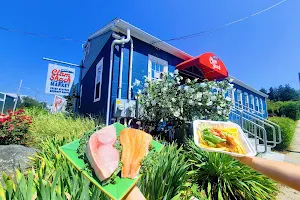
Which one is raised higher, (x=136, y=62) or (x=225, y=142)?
(x=136, y=62)

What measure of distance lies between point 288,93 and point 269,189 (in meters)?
90.3

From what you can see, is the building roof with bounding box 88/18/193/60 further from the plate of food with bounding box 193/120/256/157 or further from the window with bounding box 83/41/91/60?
the plate of food with bounding box 193/120/256/157

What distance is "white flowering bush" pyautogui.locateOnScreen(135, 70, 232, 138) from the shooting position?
19.2ft

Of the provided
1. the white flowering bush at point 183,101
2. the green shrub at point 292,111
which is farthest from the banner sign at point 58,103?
the green shrub at point 292,111

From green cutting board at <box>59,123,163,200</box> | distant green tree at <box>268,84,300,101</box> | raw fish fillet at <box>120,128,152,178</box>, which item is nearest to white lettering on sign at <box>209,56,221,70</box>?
raw fish fillet at <box>120,128,152,178</box>

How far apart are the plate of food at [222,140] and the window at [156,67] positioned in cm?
709

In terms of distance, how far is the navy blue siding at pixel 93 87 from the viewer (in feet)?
26.4

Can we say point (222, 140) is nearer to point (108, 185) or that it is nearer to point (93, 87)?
point (108, 185)

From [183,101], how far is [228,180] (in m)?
2.82

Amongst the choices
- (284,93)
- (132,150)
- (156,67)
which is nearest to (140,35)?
(156,67)

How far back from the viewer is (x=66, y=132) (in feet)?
17.4

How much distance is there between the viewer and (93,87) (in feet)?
31.7

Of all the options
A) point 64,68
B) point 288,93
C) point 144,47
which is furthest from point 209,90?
point 288,93

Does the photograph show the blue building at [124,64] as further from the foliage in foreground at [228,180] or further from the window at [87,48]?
the foliage in foreground at [228,180]
